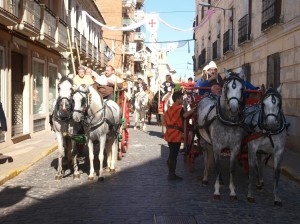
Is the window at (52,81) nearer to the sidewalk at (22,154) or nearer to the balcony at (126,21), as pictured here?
the sidewalk at (22,154)

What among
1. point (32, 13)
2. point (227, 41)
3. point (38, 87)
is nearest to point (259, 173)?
point (32, 13)

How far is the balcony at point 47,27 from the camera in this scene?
1647 centimetres

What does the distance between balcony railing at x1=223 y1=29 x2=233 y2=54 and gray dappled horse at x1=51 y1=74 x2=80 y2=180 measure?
1406 cm

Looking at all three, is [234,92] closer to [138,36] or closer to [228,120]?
[228,120]

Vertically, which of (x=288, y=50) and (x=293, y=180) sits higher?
(x=288, y=50)

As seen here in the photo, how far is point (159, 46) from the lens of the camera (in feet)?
77.9

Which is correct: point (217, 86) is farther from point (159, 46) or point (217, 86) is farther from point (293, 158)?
point (159, 46)

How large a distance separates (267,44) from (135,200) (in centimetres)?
1026

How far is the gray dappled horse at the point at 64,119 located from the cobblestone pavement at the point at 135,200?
0.54 meters

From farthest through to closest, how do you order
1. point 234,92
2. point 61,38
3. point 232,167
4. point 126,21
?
point 126,21
point 61,38
point 232,167
point 234,92

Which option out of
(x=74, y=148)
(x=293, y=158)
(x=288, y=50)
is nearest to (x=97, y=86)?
(x=74, y=148)

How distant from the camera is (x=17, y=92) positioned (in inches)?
609

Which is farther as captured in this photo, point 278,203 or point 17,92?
point 17,92

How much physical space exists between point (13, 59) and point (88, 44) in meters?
13.8
